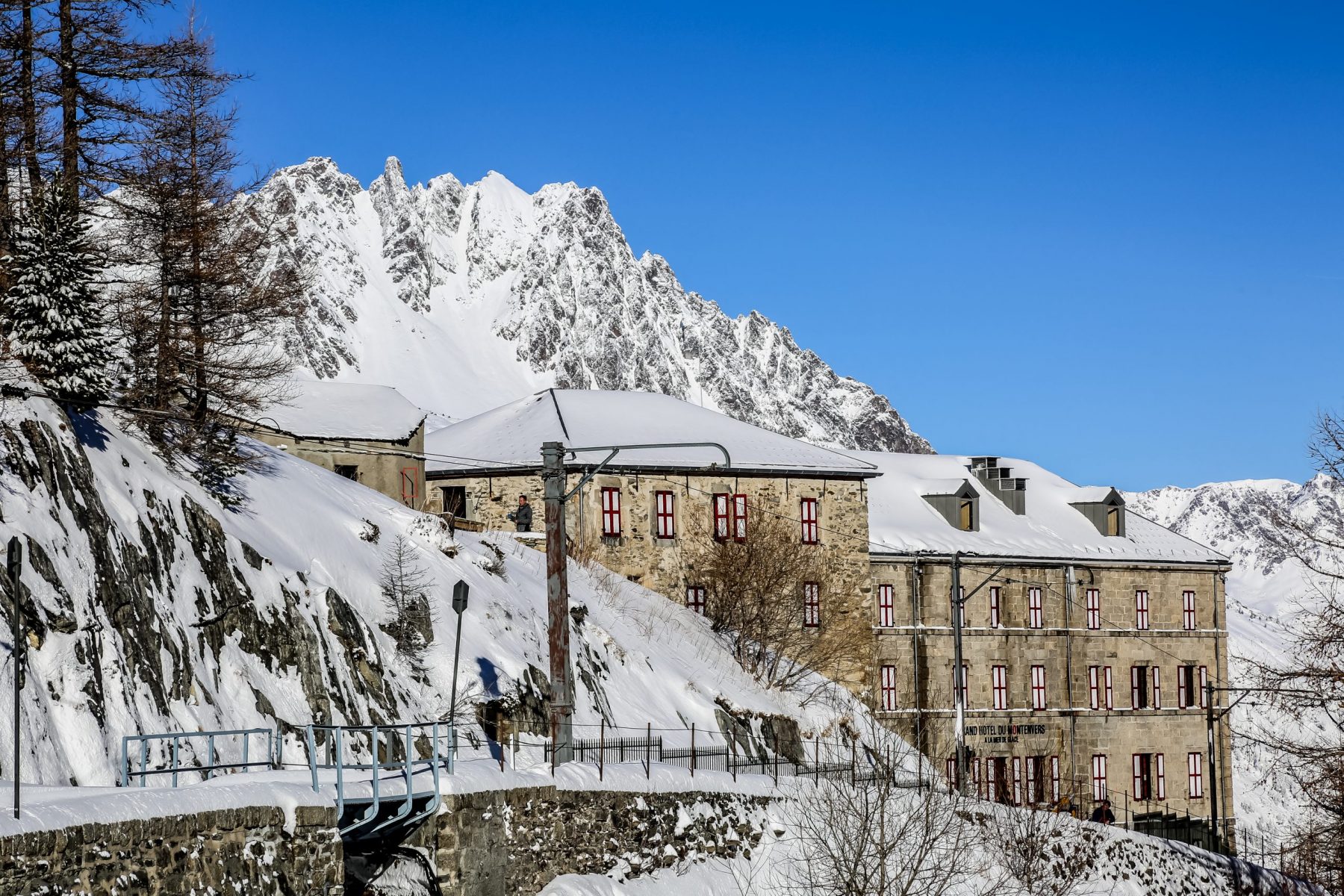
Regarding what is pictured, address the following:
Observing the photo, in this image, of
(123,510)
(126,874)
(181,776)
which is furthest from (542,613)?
(126,874)

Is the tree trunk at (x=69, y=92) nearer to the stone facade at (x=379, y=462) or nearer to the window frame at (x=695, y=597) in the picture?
the stone facade at (x=379, y=462)

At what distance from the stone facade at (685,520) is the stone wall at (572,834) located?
18676 mm

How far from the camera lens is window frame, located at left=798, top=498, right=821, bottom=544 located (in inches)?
2029

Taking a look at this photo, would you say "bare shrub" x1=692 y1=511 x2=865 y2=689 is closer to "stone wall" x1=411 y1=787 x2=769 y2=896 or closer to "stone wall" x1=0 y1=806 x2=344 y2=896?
"stone wall" x1=411 y1=787 x2=769 y2=896

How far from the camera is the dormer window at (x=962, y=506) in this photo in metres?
59.2

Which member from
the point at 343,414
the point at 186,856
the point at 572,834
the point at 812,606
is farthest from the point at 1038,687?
the point at 186,856

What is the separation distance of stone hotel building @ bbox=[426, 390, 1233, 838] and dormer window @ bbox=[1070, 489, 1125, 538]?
0.07 metres

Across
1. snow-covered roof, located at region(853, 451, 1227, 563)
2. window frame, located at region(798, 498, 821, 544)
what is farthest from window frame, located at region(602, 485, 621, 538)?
snow-covered roof, located at region(853, 451, 1227, 563)

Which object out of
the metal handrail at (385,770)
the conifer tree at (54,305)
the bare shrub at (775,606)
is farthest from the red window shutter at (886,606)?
the conifer tree at (54,305)

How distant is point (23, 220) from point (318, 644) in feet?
27.6

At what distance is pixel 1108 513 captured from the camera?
2488 inches

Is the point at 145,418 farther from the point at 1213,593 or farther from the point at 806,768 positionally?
the point at 1213,593

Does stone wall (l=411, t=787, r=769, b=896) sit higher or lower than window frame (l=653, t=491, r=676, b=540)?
lower

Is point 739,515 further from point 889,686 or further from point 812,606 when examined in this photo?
point 889,686
